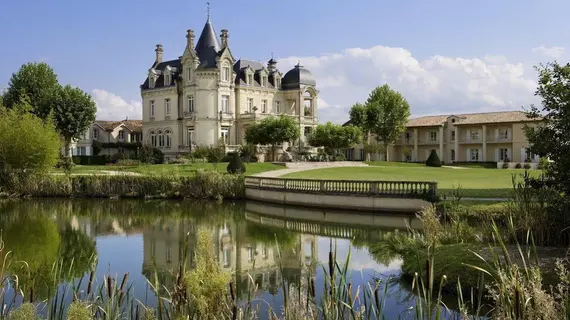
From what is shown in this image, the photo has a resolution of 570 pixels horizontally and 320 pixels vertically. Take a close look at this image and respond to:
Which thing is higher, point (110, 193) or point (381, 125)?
point (381, 125)

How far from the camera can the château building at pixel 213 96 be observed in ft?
180

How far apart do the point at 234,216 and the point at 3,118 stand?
1981cm

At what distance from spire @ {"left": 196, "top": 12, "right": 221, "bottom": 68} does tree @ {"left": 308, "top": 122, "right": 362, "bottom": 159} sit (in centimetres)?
1241

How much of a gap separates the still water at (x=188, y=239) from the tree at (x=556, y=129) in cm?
359

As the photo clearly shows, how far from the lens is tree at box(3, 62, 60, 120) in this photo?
51.7 metres

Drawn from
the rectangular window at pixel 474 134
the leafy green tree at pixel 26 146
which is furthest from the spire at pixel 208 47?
the rectangular window at pixel 474 134

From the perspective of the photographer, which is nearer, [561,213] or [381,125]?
[561,213]

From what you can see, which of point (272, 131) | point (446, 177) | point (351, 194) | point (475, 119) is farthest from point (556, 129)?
point (475, 119)

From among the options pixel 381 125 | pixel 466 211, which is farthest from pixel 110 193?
pixel 381 125

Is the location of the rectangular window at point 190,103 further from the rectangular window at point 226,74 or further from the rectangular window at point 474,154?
the rectangular window at point 474,154

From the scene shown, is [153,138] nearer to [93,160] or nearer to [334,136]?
[93,160]

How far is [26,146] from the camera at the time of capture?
33.8 metres

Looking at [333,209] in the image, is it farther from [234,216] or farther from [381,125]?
[381,125]

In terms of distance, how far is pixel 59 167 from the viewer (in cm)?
4431
